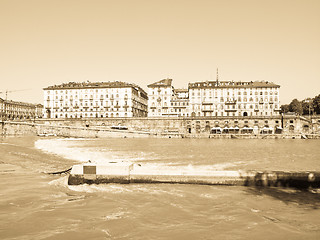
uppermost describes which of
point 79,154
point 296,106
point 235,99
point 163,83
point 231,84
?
point 163,83

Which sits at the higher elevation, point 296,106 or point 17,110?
point 17,110

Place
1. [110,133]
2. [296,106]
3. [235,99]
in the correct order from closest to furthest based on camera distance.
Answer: [110,133] < [235,99] < [296,106]

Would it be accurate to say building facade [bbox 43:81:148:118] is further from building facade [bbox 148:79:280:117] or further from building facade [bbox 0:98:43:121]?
building facade [bbox 0:98:43:121]

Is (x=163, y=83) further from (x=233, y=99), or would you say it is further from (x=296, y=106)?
(x=296, y=106)

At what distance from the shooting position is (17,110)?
131375 millimetres

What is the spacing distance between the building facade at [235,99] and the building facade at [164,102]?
20.3 ft

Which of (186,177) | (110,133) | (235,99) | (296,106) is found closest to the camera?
(186,177)

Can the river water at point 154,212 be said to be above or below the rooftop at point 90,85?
below

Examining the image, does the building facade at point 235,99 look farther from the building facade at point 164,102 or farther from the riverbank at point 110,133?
the riverbank at point 110,133

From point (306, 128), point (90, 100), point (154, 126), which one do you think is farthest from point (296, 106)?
point (90, 100)

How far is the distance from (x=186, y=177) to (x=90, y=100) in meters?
83.5

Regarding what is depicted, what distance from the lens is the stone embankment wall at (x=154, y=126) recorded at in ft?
218

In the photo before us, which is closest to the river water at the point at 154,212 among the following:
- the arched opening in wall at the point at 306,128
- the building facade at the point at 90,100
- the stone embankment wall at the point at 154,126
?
the stone embankment wall at the point at 154,126

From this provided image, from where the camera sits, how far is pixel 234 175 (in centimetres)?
849
